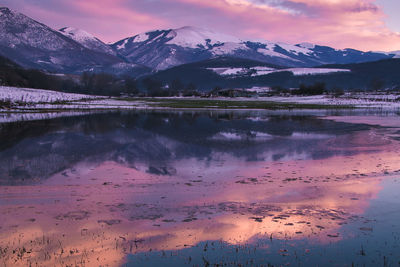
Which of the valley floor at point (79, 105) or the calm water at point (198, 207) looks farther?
the valley floor at point (79, 105)

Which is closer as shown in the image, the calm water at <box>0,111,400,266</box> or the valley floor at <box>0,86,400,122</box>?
the calm water at <box>0,111,400,266</box>

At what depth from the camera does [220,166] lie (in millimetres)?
16062

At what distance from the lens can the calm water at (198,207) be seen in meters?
7.61

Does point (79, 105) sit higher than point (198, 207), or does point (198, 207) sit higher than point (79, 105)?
point (79, 105)

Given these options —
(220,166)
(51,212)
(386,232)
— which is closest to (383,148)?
(220,166)

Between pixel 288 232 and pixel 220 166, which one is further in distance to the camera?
pixel 220 166

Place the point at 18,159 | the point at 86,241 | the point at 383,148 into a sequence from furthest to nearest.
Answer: the point at 383,148 → the point at 18,159 → the point at 86,241

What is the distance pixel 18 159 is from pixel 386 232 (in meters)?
15.0

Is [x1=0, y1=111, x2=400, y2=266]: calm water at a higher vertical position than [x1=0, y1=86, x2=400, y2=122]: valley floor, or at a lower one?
lower

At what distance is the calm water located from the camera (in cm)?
761

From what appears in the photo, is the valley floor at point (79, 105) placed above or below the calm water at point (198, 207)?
above

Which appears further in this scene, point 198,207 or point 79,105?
point 79,105

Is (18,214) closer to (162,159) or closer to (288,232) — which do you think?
(288,232)

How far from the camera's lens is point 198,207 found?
10.4 metres
